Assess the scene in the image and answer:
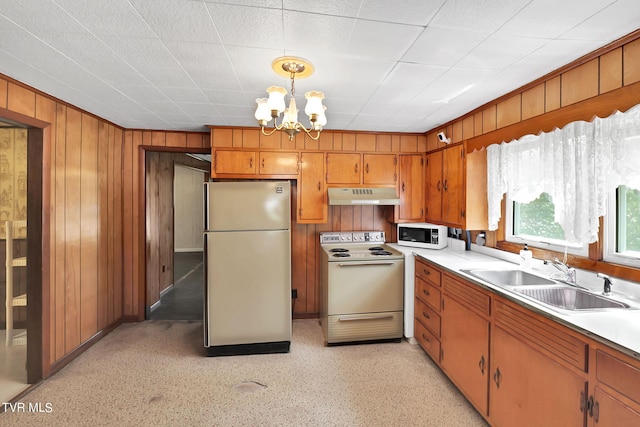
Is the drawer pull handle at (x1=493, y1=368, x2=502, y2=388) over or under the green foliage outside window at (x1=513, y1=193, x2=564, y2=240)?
under

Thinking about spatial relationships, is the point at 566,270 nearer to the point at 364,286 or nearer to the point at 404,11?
the point at 364,286

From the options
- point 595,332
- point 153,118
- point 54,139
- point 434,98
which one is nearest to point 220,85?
point 153,118

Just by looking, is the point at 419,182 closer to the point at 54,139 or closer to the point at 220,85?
the point at 220,85

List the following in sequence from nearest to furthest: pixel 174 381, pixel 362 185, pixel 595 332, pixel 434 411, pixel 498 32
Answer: pixel 595 332 < pixel 498 32 < pixel 434 411 < pixel 174 381 < pixel 362 185

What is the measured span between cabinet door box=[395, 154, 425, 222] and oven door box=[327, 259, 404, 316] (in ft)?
2.52

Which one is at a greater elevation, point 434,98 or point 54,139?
point 434,98

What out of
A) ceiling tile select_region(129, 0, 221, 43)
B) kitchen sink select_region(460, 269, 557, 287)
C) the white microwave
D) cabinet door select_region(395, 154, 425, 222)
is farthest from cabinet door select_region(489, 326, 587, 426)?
ceiling tile select_region(129, 0, 221, 43)

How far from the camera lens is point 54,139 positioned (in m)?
2.40

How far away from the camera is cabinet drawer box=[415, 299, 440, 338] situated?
253 centimetres

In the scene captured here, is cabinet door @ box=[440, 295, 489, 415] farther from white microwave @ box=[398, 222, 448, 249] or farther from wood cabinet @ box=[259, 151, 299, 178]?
wood cabinet @ box=[259, 151, 299, 178]

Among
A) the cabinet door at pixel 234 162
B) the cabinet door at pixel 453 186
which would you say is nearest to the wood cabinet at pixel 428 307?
the cabinet door at pixel 453 186

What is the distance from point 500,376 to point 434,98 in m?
2.03

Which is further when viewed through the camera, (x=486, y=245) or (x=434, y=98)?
(x=486, y=245)

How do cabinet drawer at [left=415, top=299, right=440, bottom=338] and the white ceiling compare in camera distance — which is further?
cabinet drawer at [left=415, top=299, right=440, bottom=338]
